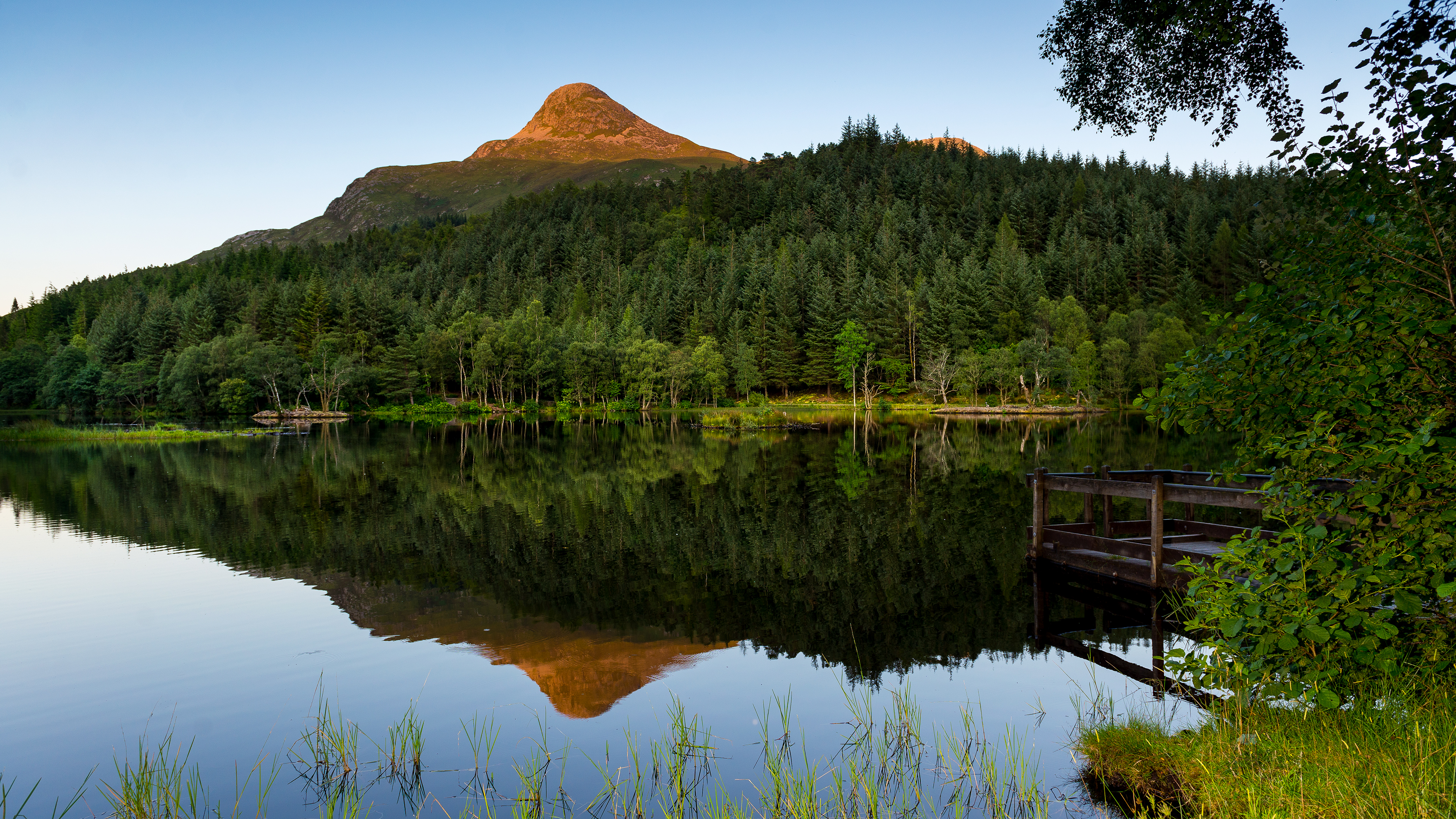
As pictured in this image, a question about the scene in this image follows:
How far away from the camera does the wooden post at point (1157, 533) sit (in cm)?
1272

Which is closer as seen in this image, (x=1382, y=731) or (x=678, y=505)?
(x=1382, y=731)

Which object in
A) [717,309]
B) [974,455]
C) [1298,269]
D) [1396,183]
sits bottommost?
[974,455]

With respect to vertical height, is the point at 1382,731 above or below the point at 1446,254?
below

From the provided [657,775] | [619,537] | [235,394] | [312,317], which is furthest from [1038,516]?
[312,317]

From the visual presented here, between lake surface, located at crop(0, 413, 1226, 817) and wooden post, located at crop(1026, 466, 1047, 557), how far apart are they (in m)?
0.58

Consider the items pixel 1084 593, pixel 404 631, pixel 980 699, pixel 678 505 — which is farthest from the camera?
pixel 678 505

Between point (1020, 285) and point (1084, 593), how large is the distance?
9939cm

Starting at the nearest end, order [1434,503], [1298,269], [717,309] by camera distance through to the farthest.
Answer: [1434,503] < [1298,269] < [717,309]

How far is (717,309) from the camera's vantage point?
11588cm

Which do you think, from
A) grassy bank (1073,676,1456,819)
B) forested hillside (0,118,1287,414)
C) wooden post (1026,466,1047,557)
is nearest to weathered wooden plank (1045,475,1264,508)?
wooden post (1026,466,1047,557)

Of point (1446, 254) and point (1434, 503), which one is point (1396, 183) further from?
point (1434, 503)

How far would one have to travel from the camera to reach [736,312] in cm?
11219

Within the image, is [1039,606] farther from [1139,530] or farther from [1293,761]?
[1293,761]

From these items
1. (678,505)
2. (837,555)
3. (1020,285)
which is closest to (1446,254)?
(837,555)
